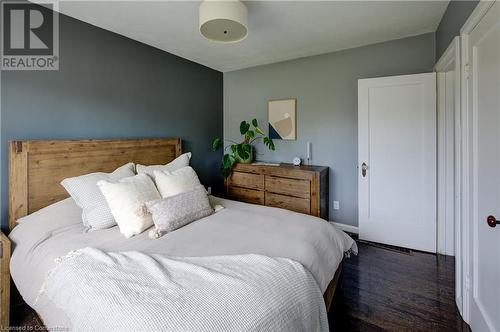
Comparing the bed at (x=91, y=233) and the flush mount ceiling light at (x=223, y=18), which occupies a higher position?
the flush mount ceiling light at (x=223, y=18)

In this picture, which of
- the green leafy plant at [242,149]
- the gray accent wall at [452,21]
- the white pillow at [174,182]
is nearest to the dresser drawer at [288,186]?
the green leafy plant at [242,149]

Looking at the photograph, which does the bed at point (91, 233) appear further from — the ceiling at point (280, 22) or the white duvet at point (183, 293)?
the ceiling at point (280, 22)

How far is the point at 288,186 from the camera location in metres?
3.28

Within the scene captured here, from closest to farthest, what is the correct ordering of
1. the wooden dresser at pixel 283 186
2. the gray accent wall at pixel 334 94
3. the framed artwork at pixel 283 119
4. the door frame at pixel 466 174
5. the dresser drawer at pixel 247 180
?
the door frame at pixel 466 174 < the gray accent wall at pixel 334 94 < the wooden dresser at pixel 283 186 < the dresser drawer at pixel 247 180 < the framed artwork at pixel 283 119

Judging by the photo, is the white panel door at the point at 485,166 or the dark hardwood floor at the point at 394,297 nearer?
the white panel door at the point at 485,166

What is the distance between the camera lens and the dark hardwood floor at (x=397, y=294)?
1.73 meters

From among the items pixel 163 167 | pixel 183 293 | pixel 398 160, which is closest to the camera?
pixel 183 293

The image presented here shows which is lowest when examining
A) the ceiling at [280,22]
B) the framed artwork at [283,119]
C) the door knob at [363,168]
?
the door knob at [363,168]

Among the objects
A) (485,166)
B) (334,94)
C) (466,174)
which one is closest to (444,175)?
(466,174)

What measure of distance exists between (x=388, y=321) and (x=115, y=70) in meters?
3.29

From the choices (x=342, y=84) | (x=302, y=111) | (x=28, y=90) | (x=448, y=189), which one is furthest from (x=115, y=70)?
(x=448, y=189)

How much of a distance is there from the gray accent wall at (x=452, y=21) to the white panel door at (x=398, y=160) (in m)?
0.34

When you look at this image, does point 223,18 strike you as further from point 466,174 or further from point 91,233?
point 466,174

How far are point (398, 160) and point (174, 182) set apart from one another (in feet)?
7.93
